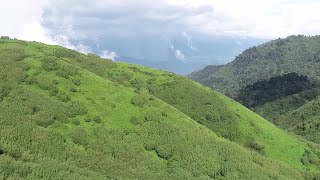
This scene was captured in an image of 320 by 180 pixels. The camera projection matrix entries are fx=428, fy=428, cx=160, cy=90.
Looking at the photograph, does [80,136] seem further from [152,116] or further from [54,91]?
[152,116]

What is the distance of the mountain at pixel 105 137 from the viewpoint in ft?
142

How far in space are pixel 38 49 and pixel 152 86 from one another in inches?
905

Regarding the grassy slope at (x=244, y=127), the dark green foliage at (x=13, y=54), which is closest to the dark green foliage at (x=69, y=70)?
the dark green foliage at (x=13, y=54)

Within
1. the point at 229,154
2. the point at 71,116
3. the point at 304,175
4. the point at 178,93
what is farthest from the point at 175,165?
the point at 178,93

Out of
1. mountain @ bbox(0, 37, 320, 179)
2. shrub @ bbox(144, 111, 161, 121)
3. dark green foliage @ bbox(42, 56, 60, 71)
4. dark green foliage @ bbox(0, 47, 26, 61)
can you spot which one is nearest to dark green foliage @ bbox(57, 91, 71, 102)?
mountain @ bbox(0, 37, 320, 179)

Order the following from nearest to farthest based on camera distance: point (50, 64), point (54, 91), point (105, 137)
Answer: point (105, 137) → point (54, 91) → point (50, 64)

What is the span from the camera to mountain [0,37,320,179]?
43.2 meters

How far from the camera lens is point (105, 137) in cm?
5053

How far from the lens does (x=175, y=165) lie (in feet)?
169

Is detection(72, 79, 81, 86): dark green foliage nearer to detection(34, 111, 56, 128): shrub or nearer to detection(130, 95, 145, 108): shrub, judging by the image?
detection(130, 95, 145, 108): shrub

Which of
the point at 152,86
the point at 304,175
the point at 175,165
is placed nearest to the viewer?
the point at 175,165

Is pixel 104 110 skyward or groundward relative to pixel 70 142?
skyward

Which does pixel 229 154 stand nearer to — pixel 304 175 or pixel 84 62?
pixel 304 175

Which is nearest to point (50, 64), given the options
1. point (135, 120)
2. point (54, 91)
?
point (54, 91)
